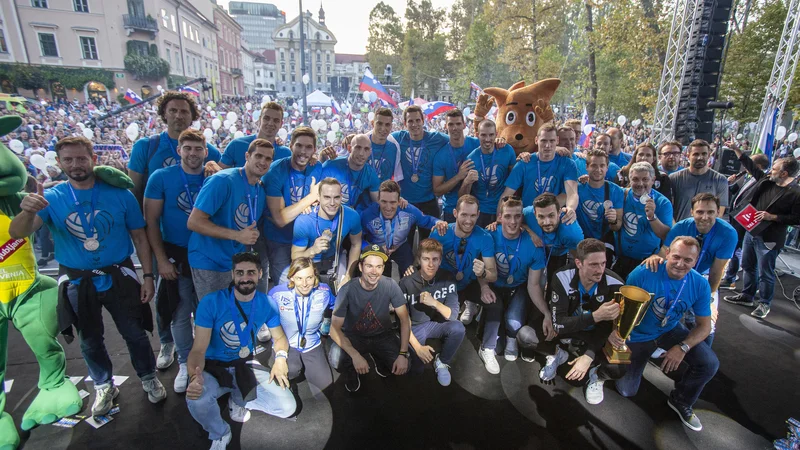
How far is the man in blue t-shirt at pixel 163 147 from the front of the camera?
348 cm

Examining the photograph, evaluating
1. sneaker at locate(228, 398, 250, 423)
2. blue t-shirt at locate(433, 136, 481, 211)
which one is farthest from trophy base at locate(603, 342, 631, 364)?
sneaker at locate(228, 398, 250, 423)

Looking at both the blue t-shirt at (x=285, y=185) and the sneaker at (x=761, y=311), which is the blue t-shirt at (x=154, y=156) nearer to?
the blue t-shirt at (x=285, y=185)

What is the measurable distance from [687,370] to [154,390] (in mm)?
4580

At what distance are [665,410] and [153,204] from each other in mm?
4767

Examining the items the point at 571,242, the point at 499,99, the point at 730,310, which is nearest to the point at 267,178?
the point at 571,242

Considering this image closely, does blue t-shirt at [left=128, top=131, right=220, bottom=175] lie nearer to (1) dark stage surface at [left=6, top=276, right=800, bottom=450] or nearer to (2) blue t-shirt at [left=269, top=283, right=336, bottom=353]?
(2) blue t-shirt at [left=269, top=283, right=336, bottom=353]

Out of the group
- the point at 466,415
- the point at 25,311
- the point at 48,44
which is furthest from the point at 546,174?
the point at 48,44

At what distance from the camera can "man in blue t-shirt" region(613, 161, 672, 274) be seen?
158 inches

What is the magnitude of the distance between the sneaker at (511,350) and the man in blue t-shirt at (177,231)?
313 centimetres

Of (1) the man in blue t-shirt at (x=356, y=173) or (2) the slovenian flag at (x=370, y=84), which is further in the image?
(2) the slovenian flag at (x=370, y=84)

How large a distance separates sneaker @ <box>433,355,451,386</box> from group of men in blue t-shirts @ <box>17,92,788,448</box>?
0.01m

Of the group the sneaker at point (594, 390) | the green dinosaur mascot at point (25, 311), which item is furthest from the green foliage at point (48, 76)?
the sneaker at point (594, 390)

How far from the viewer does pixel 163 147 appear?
3.51 metres

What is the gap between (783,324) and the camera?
477 centimetres
